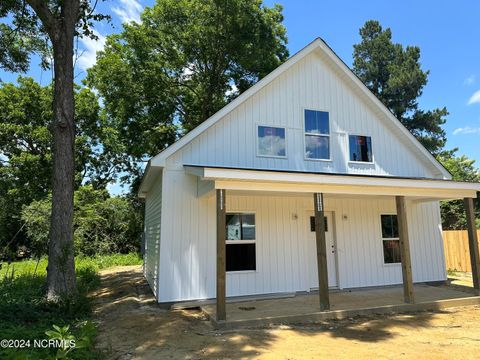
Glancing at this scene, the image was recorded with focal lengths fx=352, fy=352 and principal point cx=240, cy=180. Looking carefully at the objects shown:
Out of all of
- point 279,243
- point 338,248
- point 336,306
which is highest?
point 279,243

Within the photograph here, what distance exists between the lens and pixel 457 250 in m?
15.5

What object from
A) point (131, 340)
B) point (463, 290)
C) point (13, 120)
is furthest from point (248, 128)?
point (13, 120)

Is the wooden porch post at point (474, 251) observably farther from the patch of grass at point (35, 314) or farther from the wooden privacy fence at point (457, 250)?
the patch of grass at point (35, 314)

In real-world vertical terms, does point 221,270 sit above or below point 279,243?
below

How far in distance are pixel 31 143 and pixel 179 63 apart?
477 inches

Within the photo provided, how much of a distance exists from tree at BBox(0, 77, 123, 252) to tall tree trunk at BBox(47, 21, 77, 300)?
15.3 m

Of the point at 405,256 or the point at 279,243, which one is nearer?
the point at 405,256

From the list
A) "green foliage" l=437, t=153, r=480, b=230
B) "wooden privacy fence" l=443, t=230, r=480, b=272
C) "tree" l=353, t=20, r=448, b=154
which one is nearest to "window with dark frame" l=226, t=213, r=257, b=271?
"wooden privacy fence" l=443, t=230, r=480, b=272

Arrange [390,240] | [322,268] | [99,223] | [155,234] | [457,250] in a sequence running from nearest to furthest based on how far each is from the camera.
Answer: [322,268], [155,234], [390,240], [457,250], [99,223]

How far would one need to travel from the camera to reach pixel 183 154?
9.07m

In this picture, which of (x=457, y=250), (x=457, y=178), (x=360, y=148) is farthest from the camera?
(x=457, y=178)

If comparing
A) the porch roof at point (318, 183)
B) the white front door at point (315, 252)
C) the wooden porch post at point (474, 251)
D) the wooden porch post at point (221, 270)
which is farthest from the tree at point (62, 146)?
the wooden porch post at point (474, 251)

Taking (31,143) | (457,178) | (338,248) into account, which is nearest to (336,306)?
(338,248)

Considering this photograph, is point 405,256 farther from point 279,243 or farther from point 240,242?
point 240,242
